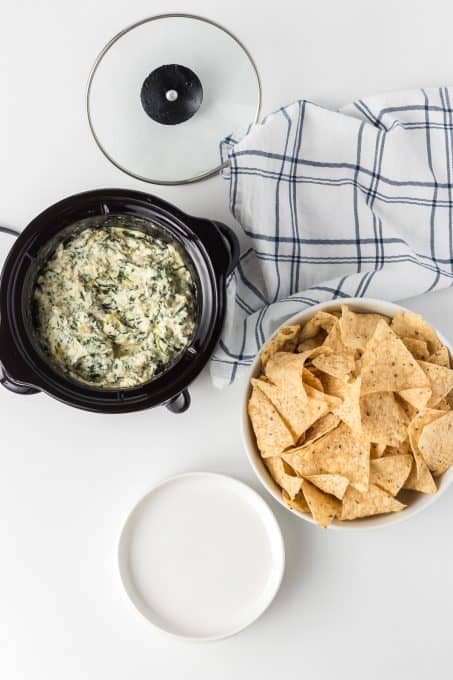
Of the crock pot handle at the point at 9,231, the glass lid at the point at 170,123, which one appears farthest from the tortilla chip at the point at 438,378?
the crock pot handle at the point at 9,231

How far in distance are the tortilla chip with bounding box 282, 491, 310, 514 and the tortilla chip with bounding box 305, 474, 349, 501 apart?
0.12 feet

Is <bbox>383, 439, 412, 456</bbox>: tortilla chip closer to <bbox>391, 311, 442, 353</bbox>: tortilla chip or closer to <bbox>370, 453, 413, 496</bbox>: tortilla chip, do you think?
<bbox>370, 453, 413, 496</bbox>: tortilla chip

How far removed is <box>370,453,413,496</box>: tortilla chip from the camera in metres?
1.31

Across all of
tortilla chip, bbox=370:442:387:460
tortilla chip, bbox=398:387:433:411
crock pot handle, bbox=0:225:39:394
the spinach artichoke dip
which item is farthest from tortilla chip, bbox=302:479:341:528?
crock pot handle, bbox=0:225:39:394

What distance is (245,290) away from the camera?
146 cm

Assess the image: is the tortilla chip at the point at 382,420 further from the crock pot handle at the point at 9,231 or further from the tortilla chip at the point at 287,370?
the crock pot handle at the point at 9,231

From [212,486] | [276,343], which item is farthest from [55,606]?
[276,343]

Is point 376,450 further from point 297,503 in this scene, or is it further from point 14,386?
point 14,386

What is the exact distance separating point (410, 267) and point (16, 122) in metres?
0.77

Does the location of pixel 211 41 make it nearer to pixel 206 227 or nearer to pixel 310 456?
pixel 206 227

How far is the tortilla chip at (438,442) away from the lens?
1.29m

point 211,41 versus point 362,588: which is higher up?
point 211,41

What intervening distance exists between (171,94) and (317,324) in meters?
0.46

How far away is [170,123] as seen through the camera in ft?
4.49
